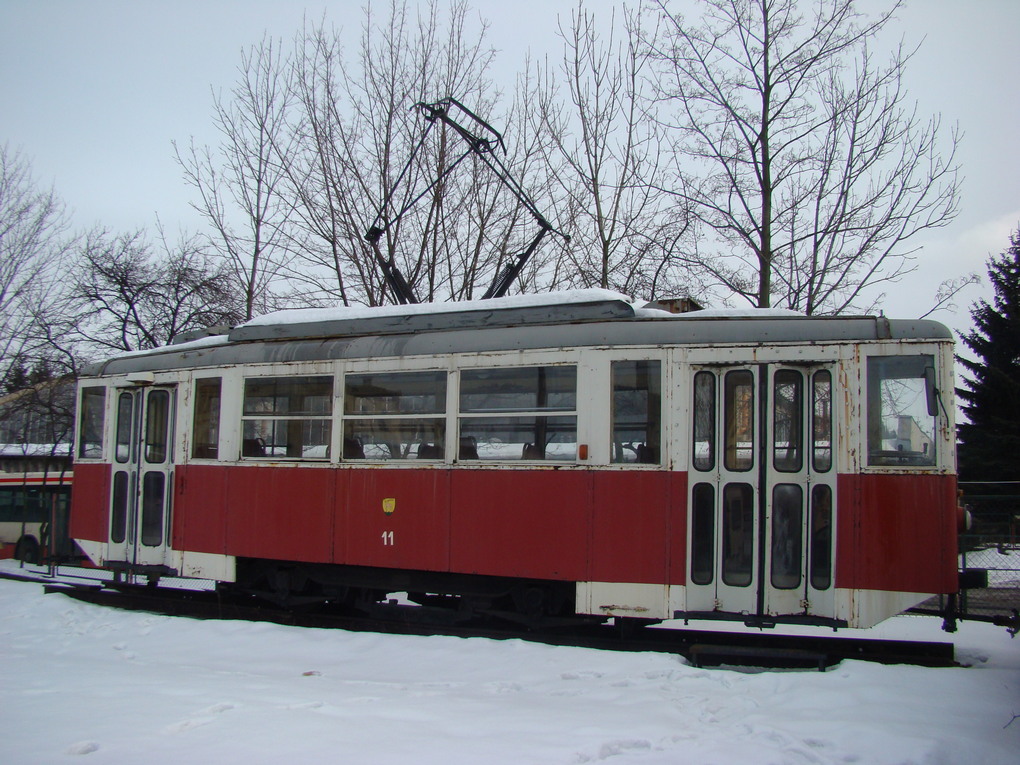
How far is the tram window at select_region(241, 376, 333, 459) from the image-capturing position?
8.27 metres

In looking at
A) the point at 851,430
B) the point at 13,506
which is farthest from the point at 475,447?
the point at 13,506

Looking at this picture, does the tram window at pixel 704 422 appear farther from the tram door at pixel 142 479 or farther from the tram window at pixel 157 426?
the tram window at pixel 157 426

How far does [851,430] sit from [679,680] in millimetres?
2402

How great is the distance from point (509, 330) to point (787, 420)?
2.62 metres

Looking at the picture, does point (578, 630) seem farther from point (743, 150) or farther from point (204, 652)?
point (743, 150)

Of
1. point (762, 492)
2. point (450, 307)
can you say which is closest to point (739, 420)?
point (762, 492)

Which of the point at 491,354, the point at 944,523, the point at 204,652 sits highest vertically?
the point at 491,354

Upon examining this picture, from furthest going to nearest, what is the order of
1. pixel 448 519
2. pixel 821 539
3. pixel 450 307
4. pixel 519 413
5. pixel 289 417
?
pixel 289 417 < pixel 450 307 < pixel 448 519 < pixel 519 413 < pixel 821 539

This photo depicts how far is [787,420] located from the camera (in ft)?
21.6

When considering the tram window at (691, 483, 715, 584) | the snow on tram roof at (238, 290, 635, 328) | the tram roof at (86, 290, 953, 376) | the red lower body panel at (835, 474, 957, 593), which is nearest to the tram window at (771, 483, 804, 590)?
the red lower body panel at (835, 474, 957, 593)

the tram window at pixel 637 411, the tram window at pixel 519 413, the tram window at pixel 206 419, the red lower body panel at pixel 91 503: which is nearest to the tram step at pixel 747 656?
the tram window at pixel 637 411

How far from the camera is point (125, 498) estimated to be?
31.4ft

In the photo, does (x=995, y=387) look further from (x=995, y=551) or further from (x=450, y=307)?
(x=450, y=307)

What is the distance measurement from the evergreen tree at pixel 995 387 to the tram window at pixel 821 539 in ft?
55.0
